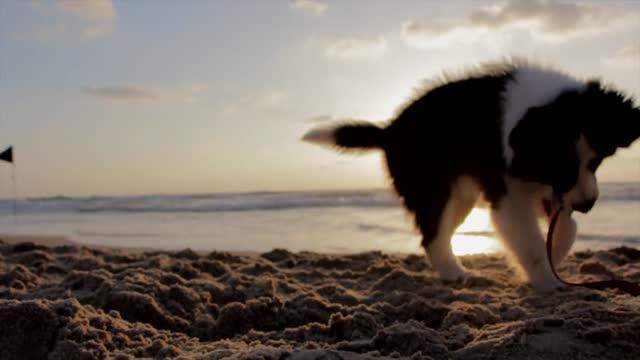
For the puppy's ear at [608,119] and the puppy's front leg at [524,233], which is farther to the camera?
the puppy's front leg at [524,233]

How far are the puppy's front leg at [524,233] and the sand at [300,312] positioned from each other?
172 millimetres

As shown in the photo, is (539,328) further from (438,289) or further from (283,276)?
(283,276)

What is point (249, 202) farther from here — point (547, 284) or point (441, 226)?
point (547, 284)

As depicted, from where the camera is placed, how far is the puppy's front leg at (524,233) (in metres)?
4.51

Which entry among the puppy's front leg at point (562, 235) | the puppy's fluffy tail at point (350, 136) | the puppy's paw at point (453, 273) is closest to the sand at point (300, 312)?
the puppy's paw at point (453, 273)

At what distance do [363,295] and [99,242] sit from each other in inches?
270

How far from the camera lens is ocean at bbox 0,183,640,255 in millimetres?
8352

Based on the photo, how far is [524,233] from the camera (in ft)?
15.0

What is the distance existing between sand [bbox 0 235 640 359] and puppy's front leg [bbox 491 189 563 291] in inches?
6.8

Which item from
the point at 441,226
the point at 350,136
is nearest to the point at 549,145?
the point at 441,226

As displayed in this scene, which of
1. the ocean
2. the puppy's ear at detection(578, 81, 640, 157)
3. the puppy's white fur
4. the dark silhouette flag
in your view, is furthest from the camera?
the ocean

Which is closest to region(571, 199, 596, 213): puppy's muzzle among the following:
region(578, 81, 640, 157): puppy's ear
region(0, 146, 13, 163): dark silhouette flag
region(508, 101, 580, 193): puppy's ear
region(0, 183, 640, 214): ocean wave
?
region(508, 101, 580, 193): puppy's ear

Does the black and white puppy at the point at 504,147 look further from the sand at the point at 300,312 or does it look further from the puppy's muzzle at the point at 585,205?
the sand at the point at 300,312

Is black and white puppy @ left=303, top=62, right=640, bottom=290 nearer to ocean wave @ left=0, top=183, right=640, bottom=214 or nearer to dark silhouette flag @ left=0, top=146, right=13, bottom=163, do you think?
dark silhouette flag @ left=0, top=146, right=13, bottom=163
